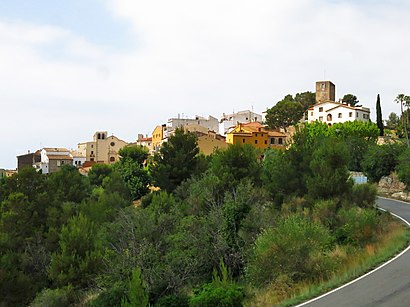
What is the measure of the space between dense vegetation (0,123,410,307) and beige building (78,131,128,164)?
60737mm

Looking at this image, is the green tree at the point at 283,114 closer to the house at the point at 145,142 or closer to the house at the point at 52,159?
the house at the point at 145,142

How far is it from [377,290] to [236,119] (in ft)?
309

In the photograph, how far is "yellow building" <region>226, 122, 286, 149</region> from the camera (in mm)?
82312

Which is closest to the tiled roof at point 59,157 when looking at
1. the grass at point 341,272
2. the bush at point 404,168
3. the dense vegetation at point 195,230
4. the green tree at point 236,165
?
the dense vegetation at point 195,230

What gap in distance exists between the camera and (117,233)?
86.4ft

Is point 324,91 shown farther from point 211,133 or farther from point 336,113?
point 211,133

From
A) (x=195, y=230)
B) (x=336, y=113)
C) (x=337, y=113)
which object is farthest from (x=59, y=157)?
(x=195, y=230)

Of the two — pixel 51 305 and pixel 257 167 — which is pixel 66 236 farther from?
pixel 257 167

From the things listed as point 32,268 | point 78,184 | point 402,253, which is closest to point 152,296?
point 402,253

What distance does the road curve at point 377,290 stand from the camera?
43.1 feet

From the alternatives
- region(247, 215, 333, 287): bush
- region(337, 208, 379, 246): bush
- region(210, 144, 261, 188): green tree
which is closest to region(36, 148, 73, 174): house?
region(210, 144, 261, 188): green tree

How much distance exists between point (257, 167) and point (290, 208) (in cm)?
827

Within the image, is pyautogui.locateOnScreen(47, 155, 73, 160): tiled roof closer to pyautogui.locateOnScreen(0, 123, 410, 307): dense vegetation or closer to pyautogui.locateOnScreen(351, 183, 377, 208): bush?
pyautogui.locateOnScreen(0, 123, 410, 307): dense vegetation

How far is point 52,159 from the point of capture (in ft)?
335
